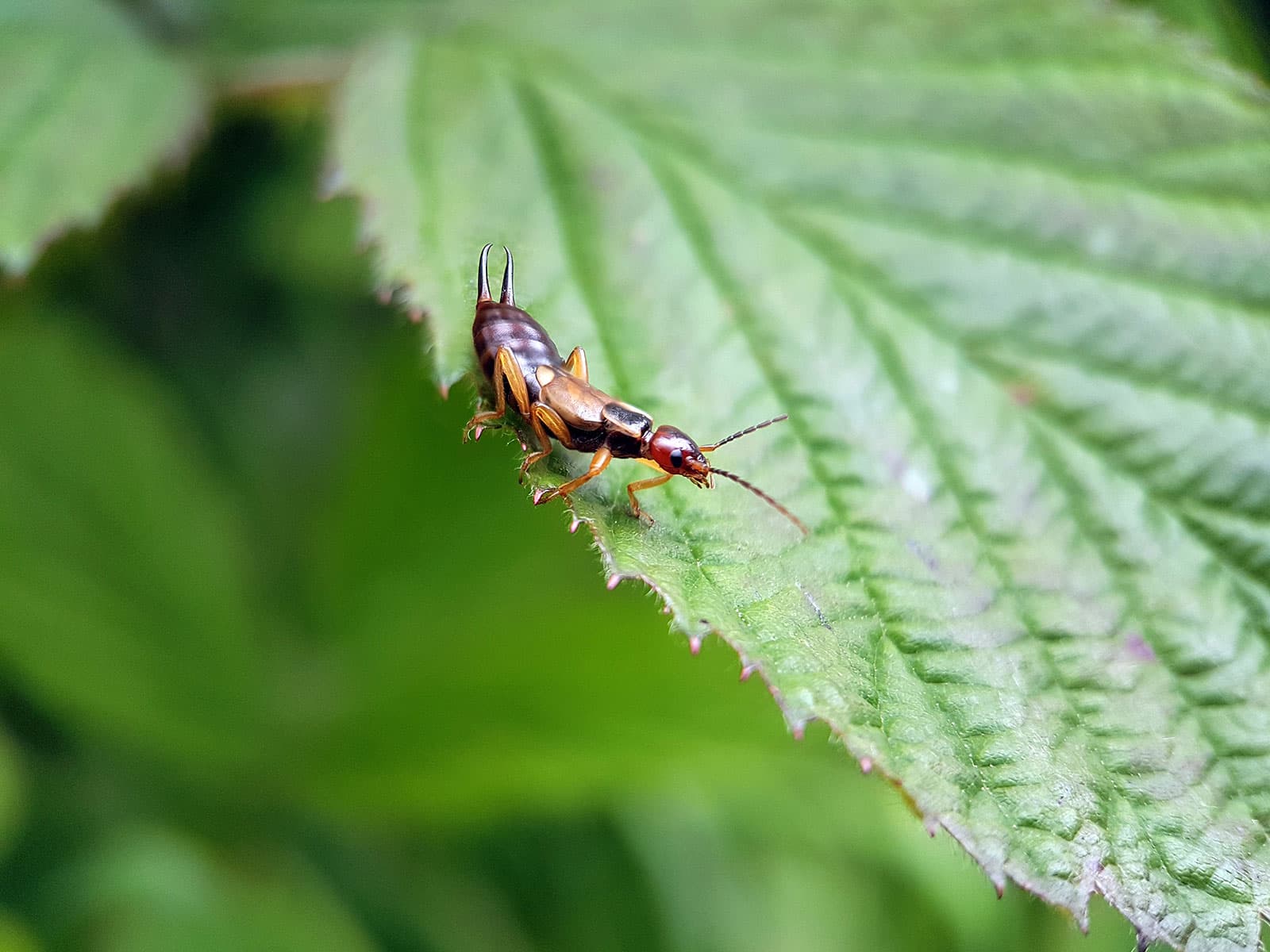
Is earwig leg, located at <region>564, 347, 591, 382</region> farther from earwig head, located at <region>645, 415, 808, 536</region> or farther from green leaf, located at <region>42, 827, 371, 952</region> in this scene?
green leaf, located at <region>42, 827, 371, 952</region>

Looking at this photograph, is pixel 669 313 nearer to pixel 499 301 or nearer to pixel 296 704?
pixel 499 301

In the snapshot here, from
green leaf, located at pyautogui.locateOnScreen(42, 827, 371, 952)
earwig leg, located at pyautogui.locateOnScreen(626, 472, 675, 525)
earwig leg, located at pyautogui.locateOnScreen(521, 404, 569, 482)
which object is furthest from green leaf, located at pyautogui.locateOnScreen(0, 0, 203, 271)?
green leaf, located at pyautogui.locateOnScreen(42, 827, 371, 952)

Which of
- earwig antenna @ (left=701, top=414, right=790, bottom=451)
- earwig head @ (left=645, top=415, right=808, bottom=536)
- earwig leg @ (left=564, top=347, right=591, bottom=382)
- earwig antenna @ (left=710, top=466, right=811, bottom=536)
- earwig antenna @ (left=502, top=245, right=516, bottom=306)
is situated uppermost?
earwig antenna @ (left=502, top=245, right=516, bottom=306)

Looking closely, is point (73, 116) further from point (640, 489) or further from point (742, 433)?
point (742, 433)

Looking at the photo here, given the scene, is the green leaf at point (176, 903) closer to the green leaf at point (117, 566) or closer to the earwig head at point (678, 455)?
the green leaf at point (117, 566)

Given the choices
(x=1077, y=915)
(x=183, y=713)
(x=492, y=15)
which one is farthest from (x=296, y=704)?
(x=1077, y=915)

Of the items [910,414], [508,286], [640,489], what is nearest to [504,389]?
[508,286]
